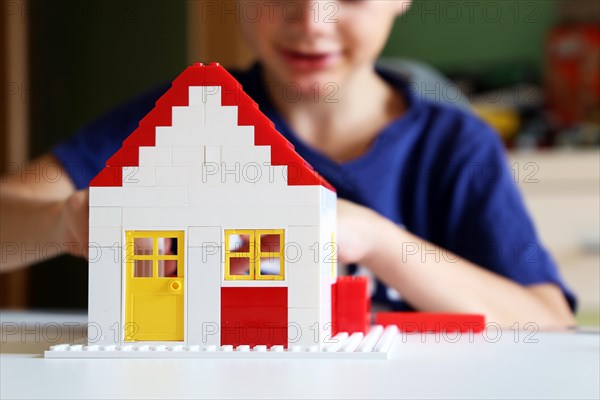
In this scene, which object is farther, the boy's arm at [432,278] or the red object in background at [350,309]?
the boy's arm at [432,278]

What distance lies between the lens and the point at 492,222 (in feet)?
3.66

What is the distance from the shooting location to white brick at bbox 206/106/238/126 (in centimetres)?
59


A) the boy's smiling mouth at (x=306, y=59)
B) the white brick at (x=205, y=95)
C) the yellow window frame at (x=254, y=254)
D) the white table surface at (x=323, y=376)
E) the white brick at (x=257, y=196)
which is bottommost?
the white table surface at (x=323, y=376)

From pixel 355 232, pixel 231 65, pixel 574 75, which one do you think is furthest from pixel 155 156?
pixel 574 75

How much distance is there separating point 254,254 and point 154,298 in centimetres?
8

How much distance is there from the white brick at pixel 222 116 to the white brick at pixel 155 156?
0.04m

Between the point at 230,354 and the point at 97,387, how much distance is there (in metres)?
0.12

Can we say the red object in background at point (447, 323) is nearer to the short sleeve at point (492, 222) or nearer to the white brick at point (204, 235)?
the white brick at point (204, 235)

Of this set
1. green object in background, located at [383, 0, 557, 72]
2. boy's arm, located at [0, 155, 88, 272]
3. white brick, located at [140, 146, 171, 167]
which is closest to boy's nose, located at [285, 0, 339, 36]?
boy's arm, located at [0, 155, 88, 272]

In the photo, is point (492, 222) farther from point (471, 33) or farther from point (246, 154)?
point (471, 33)

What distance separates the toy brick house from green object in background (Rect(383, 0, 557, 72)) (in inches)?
73.1

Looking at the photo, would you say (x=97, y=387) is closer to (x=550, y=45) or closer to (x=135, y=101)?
(x=135, y=101)

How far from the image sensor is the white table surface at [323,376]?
440mm

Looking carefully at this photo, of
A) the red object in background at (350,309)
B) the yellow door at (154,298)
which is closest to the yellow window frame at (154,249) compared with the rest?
the yellow door at (154,298)
